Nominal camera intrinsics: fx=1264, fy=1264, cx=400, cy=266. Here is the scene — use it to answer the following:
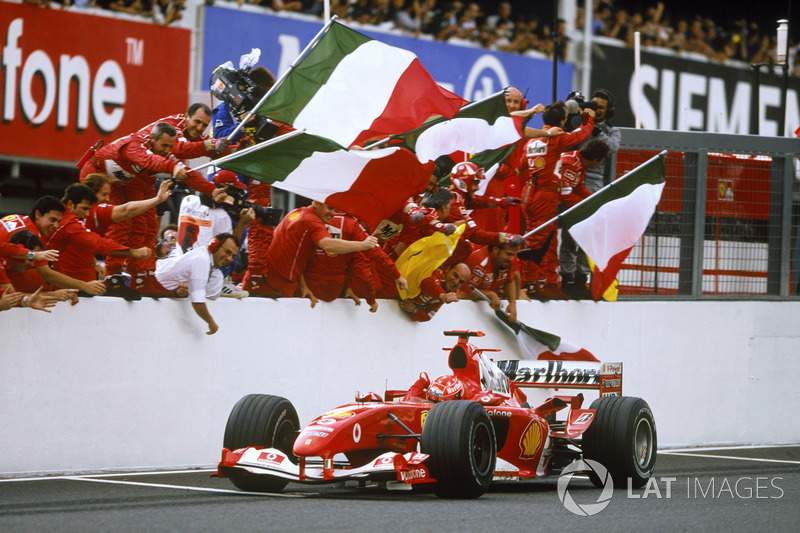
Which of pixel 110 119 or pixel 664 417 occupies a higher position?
pixel 110 119

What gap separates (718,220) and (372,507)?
7.60m

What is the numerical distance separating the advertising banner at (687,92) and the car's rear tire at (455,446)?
1501cm

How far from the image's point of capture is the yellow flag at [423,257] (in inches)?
452

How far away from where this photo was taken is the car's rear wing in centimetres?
1026

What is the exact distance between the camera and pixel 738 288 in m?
14.1

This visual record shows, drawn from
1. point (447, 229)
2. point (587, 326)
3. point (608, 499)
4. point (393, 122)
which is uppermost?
point (393, 122)

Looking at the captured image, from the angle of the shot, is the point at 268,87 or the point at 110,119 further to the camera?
the point at 110,119

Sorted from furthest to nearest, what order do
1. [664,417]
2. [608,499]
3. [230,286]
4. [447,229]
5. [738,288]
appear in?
[738,288]
[664,417]
[447,229]
[230,286]
[608,499]

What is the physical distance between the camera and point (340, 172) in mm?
10461

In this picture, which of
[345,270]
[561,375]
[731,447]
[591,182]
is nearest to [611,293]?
[591,182]

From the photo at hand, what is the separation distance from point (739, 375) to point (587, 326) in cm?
204

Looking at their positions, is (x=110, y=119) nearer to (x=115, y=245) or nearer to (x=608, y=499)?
(x=115, y=245)

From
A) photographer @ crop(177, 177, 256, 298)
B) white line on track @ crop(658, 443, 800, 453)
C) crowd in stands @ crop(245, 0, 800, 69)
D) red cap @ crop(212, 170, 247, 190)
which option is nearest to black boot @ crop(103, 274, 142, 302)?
photographer @ crop(177, 177, 256, 298)

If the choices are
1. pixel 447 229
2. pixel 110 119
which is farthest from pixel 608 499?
pixel 110 119
